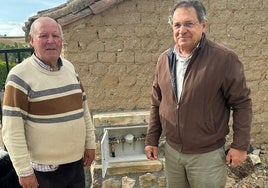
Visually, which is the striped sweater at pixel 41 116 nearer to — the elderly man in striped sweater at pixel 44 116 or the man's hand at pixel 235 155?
the elderly man in striped sweater at pixel 44 116

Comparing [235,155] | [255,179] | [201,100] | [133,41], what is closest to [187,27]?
[201,100]

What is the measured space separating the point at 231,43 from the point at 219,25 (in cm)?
31

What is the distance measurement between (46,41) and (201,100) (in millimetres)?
1256

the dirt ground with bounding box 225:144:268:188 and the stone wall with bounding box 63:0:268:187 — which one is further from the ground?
the stone wall with bounding box 63:0:268:187

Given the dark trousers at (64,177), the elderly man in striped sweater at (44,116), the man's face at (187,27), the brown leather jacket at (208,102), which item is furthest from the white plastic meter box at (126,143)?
the man's face at (187,27)

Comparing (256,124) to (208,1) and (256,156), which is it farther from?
(208,1)

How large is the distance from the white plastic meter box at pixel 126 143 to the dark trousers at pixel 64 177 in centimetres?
112

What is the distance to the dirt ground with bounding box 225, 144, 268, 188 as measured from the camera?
169 inches

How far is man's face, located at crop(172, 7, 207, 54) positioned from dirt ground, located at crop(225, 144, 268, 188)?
2.70 m

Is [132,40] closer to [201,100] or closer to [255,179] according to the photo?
[201,100]

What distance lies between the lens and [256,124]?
4.69m

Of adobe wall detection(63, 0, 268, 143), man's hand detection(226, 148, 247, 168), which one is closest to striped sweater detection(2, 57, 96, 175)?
man's hand detection(226, 148, 247, 168)

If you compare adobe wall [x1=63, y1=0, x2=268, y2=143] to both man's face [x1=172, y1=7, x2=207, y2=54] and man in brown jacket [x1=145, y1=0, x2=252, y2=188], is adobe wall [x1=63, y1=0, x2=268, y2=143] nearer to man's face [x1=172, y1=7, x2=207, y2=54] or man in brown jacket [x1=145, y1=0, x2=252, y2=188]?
man in brown jacket [x1=145, y1=0, x2=252, y2=188]

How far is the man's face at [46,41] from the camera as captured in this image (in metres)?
2.34
